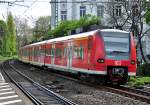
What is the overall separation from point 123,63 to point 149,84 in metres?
2.96

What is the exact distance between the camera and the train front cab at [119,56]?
22203 mm

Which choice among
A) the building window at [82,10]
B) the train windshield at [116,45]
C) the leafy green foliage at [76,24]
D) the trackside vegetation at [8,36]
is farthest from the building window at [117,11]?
the trackside vegetation at [8,36]

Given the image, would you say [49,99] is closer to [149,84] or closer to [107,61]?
[107,61]

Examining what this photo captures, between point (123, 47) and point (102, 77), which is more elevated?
point (123, 47)

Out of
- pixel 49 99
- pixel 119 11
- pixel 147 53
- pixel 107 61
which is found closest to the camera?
pixel 49 99

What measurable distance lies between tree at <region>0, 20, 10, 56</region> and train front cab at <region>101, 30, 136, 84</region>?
9688 centimetres

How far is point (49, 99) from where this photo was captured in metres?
17.5

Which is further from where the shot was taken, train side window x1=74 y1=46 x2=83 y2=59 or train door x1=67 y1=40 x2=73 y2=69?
train door x1=67 y1=40 x2=73 y2=69

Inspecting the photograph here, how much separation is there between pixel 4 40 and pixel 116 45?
98390mm

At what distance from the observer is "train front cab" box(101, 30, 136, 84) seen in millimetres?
22203

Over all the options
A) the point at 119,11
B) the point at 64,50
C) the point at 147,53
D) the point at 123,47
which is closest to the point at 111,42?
the point at 123,47

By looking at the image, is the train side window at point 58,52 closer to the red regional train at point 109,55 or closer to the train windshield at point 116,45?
the red regional train at point 109,55

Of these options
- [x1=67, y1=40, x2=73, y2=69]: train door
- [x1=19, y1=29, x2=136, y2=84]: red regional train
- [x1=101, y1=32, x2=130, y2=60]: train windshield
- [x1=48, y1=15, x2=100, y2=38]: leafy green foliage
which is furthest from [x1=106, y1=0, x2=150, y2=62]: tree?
[x1=48, y1=15, x2=100, y2=38]: leafy green foliage

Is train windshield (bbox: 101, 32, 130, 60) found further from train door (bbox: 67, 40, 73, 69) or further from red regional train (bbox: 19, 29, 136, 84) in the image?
train door (bbox: 67, 40, 73, 69)
